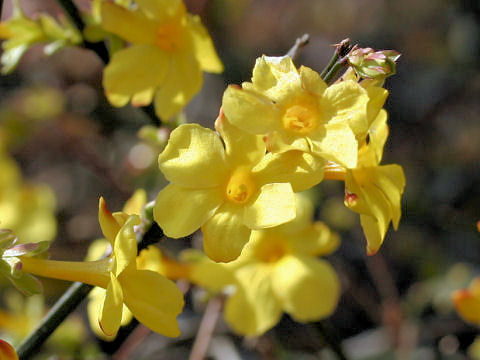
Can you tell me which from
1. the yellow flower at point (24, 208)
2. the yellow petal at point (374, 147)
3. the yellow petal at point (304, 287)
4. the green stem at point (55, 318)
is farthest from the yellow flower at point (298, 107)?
the yellow flower at point (24, 208)

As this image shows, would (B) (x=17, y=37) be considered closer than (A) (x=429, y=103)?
Yes

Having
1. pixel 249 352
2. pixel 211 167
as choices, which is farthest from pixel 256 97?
pixel 249 352

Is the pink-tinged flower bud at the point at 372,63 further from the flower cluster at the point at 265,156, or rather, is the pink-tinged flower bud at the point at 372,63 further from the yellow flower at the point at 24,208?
the yellow flower at the point at 24,208

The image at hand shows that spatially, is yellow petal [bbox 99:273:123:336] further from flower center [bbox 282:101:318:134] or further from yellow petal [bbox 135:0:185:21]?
yellow petal [bbox 135:0:185:21]

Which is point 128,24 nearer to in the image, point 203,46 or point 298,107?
point 203,46

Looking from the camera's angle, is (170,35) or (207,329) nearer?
(170,35)

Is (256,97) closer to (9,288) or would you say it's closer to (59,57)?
(9,288)

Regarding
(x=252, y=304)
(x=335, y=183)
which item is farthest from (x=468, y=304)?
(x=335, y=183)
